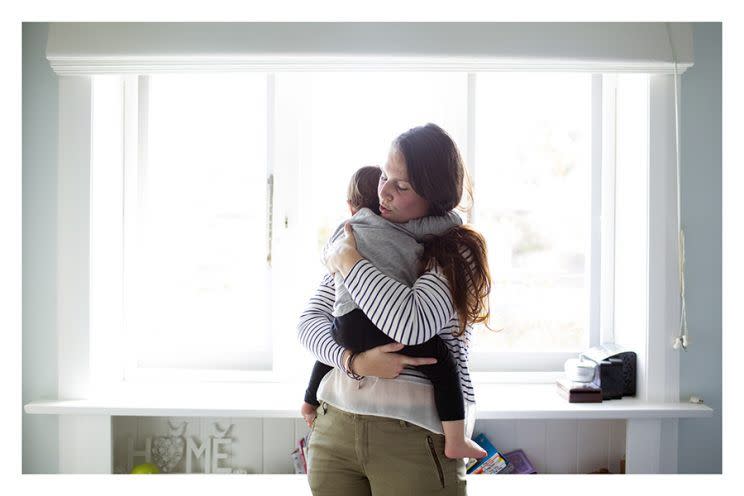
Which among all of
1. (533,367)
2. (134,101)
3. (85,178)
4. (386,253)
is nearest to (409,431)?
(386,253)

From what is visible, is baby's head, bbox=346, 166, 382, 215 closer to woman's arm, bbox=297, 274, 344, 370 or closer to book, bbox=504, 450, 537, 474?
woman's arm, bbox=297, 274, 344, 370

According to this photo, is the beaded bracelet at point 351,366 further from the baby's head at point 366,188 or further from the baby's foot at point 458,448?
the baby's head at point 366,188

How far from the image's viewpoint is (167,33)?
5.98 ft

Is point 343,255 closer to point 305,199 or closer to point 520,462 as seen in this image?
point 305,199

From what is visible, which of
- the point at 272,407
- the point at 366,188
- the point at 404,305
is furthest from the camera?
the point at 272,407

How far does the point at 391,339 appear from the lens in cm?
121

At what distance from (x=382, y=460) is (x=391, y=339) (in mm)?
245

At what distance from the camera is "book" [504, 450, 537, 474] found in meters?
1.91

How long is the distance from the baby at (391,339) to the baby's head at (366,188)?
9 centimetres

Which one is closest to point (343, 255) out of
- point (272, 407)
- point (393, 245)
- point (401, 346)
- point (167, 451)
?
point (393, 245)

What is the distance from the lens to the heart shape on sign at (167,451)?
6.42ft

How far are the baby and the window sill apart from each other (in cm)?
63

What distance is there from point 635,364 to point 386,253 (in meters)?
1.18

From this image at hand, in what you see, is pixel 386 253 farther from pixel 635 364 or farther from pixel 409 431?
pixel 635 364
